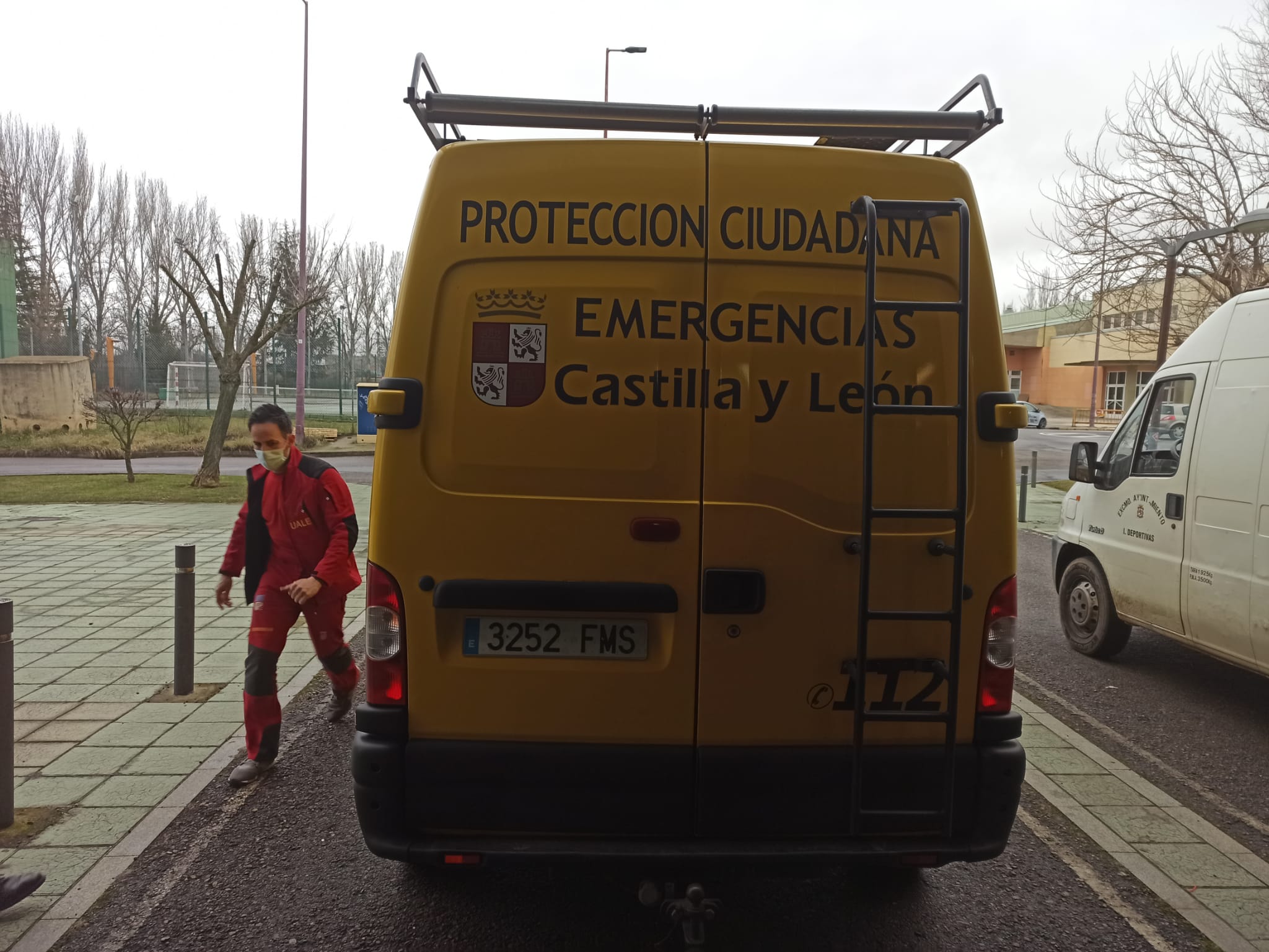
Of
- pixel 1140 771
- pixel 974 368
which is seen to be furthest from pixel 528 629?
pixel 1140 771

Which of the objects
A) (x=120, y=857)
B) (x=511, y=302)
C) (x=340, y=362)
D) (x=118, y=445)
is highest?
(x=340, y=362)

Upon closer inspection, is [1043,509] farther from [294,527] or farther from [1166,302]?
[294,527]

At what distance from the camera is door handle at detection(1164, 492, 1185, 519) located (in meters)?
5.64

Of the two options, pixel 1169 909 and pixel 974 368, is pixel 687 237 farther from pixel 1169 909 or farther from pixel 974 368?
pixel 1169 909

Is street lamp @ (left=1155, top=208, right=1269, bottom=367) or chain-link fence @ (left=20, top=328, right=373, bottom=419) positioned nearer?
street lamp @ (left=1155, top=208, right=1269, bottom=367)

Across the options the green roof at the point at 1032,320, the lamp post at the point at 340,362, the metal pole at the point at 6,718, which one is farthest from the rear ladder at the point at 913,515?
the green roof at the point at 1032,320

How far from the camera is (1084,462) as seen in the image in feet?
20.6

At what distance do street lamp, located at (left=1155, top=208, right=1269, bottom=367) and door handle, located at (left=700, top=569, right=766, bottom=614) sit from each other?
10.5m

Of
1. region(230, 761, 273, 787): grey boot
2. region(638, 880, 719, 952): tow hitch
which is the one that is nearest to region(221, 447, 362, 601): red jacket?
region(230, 761, 273, 787): grey boot

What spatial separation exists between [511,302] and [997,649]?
1776 mm

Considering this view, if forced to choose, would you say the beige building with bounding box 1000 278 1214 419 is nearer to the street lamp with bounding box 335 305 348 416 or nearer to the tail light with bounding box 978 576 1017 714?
the street lamp with bounding box 335 305 348 416

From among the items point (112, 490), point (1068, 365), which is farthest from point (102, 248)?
point (1068, 365)

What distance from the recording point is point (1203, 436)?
5.52m

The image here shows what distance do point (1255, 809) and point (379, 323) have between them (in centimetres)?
5402
